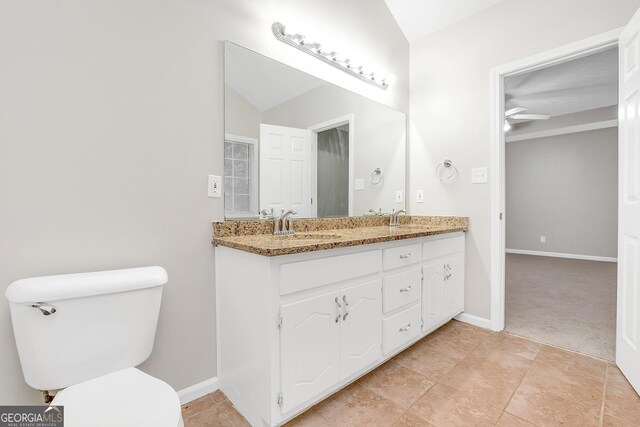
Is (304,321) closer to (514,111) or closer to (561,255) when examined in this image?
(514,111)

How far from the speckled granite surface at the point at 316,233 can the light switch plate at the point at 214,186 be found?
0.15 meters

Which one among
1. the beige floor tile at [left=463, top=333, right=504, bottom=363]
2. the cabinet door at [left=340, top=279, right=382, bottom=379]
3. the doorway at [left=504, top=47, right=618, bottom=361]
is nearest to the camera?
the cabinet door at [left=340, top=279, right=382, bottom=379]

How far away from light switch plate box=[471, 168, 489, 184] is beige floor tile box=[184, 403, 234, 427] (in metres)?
2.20

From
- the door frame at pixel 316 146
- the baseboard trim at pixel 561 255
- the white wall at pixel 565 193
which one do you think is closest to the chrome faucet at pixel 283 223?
the door frame at pixel 316 146

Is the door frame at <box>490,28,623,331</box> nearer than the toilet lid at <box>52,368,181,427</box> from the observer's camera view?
No

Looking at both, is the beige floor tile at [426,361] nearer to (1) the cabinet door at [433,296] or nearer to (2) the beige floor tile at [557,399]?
(1) the cabinet door at [433,296]

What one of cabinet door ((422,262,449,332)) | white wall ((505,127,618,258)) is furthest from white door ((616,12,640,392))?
white wall ((505,127,618,258))

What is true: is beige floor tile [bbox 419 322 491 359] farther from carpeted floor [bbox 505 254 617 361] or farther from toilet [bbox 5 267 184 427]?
toilet [bbox 5 267 184 427]

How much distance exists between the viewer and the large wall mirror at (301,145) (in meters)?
1.64

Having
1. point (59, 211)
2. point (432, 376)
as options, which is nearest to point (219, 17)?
point (59, 211)

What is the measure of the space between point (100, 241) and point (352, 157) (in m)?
1.63

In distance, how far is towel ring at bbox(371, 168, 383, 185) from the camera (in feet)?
8.11

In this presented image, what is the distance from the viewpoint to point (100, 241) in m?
1.25

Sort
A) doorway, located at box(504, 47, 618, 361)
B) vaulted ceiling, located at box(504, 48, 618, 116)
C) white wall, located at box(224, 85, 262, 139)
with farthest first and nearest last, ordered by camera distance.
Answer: vaulted ceiling, located at box(504, 48, 618, 116) < doorway, located at box(504, 47, 618, 361) < white wall, located at box(224, 85, 262, 139)
